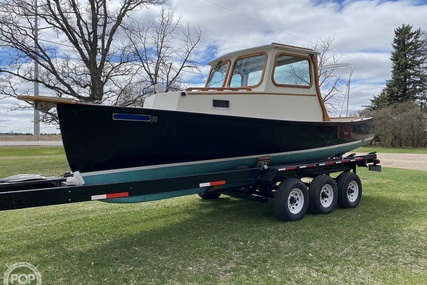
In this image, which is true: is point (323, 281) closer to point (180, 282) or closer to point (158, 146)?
point (180, 282)

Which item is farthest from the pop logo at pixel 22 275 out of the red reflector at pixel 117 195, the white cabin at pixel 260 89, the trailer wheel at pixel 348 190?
the trailer wheel at pixel 348 190

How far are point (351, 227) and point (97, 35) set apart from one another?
14323 mm

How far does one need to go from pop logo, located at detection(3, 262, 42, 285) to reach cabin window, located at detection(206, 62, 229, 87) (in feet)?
13.4

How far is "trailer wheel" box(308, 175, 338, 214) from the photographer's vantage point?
578 cm

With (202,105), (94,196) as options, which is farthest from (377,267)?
(94,196)

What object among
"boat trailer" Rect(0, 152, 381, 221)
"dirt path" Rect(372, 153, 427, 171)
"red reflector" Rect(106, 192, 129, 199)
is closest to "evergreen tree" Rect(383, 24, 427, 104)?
"dirt path" Rect(372, 153, 427, 171)

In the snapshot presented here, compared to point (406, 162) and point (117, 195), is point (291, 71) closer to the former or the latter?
point (117, 195)

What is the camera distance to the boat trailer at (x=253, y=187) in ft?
11.7

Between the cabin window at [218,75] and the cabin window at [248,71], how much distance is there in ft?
0.77

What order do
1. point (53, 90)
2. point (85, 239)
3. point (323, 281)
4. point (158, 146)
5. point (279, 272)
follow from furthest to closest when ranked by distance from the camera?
point (53, 90)
point (85, 239)
point (158, 146)
point (279, 272)
point (323, 281)

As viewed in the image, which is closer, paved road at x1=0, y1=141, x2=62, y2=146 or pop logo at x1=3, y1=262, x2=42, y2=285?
pop logo at x1=3, y1=262, x2=42, y2=285

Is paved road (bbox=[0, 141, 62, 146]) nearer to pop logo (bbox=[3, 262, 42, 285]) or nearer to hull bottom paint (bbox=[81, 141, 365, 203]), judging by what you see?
hull bottom paint (bbox=[81, 141, 365, 203])

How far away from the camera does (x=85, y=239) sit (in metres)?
4.64

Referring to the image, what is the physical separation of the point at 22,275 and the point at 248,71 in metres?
4.35
